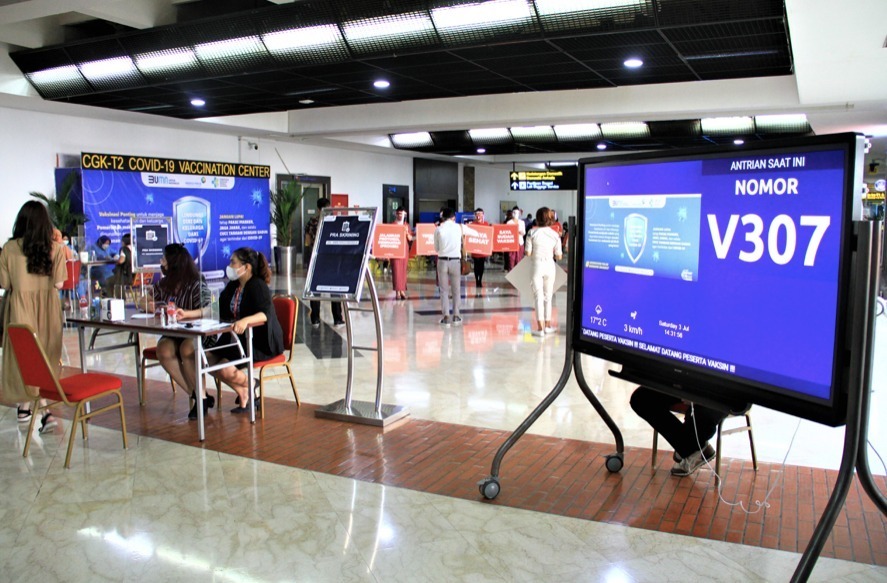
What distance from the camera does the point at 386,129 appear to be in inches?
538

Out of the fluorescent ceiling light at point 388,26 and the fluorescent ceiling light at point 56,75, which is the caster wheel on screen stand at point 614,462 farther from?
the fluorescent ceiling light at point 56,75

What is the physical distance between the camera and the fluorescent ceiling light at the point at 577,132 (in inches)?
619

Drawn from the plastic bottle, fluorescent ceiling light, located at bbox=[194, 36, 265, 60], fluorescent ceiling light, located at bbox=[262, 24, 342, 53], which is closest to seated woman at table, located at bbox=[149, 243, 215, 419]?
the plastic bottle

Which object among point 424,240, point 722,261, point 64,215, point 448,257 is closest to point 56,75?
point 64,215

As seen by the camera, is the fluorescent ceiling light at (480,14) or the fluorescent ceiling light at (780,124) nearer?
the fluorescent ceiling light at (480,14)

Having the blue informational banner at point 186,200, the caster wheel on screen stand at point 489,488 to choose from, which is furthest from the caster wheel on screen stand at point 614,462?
the blue informational banner at point 186,200

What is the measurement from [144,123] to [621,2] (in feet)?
34.7

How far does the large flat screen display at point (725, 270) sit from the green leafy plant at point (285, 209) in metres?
12.8

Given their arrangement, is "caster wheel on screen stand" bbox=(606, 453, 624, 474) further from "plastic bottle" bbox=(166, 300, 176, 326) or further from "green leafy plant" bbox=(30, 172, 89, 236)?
"green leafy plant" bbox=(30, 172, 89, 236)

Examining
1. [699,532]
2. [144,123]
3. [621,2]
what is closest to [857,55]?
A: [621,2]

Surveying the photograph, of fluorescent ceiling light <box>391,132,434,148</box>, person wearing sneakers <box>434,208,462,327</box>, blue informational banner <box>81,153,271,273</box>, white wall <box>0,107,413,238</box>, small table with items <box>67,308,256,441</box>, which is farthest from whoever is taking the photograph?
fluorescent ceiling light <box>391,132,434,148</box>

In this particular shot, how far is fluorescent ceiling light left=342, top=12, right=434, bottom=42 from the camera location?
670 cm

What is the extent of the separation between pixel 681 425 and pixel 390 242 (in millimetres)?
9675

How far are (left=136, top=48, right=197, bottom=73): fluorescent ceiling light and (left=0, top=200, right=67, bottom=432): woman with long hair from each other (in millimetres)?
3528
